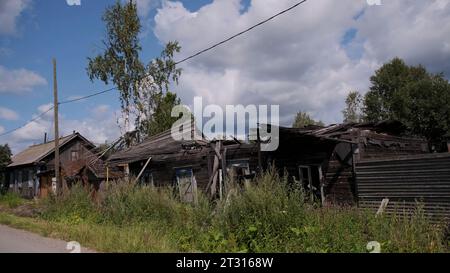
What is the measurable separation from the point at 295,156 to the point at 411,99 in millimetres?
24103

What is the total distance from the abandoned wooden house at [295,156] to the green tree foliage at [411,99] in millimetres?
16852

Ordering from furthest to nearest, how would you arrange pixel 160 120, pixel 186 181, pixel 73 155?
pixel 73 155
pixel 160 120
pixel 186 181

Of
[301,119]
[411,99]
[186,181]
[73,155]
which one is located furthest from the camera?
[301,119]

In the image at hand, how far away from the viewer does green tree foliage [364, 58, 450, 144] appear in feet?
111

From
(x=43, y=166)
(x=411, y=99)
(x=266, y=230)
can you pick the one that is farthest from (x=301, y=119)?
(x=266, y=230)

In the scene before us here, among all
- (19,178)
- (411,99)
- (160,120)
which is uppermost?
(411,99)

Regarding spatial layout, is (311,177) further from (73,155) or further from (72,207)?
→ (73,155)

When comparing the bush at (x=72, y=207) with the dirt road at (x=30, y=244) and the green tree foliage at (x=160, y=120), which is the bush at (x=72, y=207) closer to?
the dirt road at (x=30, y=244)

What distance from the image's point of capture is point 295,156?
55.2 ft

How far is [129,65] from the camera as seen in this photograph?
31344mm

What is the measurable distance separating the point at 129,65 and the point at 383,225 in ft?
86.2

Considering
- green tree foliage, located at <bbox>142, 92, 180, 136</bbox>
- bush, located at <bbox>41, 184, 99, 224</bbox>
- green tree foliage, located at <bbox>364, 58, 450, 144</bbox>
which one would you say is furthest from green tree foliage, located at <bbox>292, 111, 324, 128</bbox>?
bush, located at <bbox>41, 184, 99, 224</bbox>

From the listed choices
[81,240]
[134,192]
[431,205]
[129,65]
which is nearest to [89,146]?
[129,65]
